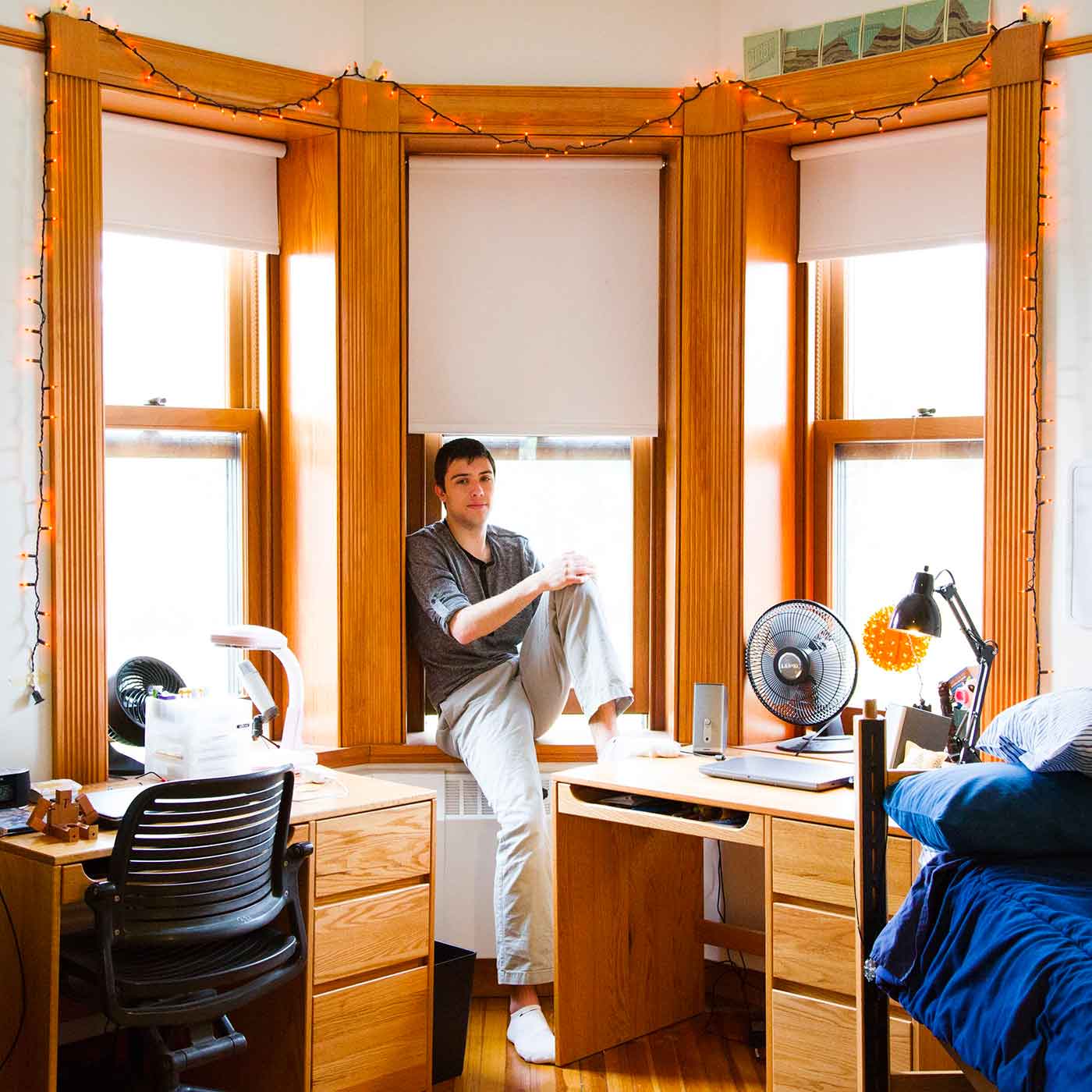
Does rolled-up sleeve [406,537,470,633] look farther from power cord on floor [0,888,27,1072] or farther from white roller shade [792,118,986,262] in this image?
white roller shade [792,118,986,262]

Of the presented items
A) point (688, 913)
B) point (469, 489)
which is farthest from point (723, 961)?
point (469, 489)

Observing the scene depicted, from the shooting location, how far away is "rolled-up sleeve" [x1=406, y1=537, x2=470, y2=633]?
10.4 ft

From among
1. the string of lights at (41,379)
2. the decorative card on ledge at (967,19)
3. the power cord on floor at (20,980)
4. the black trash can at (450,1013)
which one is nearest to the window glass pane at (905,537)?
the decorative card on ledge at (967,19)

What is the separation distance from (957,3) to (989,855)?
225 centimetres

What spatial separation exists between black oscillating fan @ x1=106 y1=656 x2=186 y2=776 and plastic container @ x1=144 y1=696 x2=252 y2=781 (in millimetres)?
248

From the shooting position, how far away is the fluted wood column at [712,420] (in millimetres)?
3268

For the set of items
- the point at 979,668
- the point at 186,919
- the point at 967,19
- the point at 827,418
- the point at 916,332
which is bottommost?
the point at 186,919

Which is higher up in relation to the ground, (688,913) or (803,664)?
(803,664)

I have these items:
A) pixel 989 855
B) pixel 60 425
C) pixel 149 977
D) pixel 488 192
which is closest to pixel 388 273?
pixel 488 192

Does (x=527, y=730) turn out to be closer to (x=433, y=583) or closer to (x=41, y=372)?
(x=433, y=583)

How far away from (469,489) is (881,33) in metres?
1.63

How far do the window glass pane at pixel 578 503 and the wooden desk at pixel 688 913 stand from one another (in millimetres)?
664

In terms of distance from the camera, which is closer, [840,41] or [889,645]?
[889,645]

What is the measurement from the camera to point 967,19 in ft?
9.73
